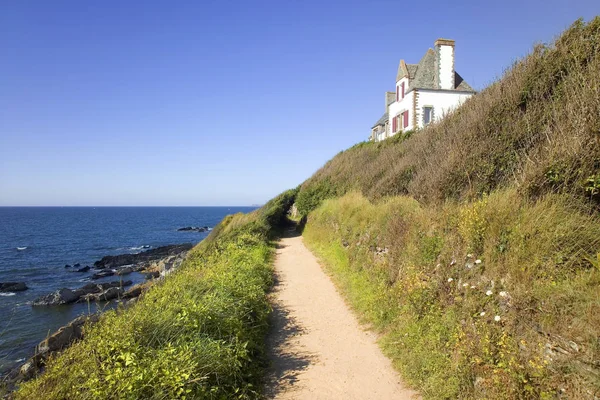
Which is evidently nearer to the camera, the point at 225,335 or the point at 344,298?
the point at 225,335

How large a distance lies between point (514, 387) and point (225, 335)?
4004mm

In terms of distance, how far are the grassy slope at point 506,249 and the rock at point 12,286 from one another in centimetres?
2394

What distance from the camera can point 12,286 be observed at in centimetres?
2283

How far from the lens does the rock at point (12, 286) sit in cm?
2222

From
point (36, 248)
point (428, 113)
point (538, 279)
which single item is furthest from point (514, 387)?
point (36, 248)

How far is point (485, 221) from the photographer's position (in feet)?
17.8

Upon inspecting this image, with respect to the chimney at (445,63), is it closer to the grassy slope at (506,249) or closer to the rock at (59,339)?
the grassy slope at (506,249)

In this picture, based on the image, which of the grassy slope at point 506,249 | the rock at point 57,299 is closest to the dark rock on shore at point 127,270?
the rock at point 57,299

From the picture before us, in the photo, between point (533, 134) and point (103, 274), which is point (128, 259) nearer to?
point (103, 274)

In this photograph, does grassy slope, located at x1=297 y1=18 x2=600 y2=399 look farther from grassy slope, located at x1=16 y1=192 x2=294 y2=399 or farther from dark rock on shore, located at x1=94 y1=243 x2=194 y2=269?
dark rock on shore, located at x1=94 y1=243 x2=194 y2=269

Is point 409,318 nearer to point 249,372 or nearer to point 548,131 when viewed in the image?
point 249,372

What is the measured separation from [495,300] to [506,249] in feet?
2.65

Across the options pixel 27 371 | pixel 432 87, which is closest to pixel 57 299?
pixel 27 371

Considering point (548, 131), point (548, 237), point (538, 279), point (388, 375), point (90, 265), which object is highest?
point (548, 131)
